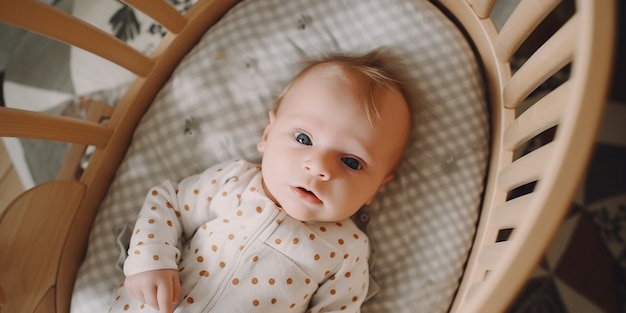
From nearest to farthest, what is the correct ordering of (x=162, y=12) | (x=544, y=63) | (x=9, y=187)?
1. (x=544, y=63)
2. (x=162, y=12)
3. (x=9, y=187)

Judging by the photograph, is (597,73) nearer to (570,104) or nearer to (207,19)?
(570,104)

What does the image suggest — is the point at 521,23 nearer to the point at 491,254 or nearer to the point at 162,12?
the point at 491,254

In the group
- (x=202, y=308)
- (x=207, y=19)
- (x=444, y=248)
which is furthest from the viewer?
(x=207, y=19)

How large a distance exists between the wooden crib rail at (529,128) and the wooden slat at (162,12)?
0.52m

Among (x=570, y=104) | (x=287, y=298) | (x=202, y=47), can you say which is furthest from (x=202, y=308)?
(x=570, y=104)

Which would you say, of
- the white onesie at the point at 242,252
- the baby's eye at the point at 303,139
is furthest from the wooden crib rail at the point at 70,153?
the baby's eye at the point at 303,139

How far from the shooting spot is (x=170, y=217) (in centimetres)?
97

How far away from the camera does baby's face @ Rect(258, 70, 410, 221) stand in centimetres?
88

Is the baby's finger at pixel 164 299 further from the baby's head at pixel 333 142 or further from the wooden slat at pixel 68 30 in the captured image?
the wooden slat at pixel 68 30

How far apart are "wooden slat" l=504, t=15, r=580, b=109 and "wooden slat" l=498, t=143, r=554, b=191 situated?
0.12 m

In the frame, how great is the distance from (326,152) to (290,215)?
127 mm

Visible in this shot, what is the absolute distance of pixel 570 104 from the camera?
506 millimetres

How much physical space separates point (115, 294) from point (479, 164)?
0.69 m

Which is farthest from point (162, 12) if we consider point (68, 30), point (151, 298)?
point (151, 298)
